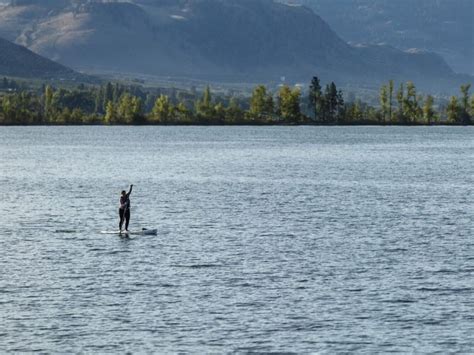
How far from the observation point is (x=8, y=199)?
12062 cm

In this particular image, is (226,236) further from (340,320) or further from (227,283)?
(340,320)

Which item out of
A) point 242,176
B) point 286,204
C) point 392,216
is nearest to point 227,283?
point 392,216

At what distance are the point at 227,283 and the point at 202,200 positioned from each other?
57.4 m

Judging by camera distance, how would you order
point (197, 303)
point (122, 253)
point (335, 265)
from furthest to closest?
1. point (122, 253)
2. point (335, 265)
3. point (197, 303)

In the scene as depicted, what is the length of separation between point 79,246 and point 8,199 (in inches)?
1738

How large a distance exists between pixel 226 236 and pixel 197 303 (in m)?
28.3

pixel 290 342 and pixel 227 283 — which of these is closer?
pixel 290 342

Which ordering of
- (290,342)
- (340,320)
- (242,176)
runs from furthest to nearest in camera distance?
(242,176) → (340,320) → (290,342)

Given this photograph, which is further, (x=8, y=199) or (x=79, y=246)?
(x=8, y=199)

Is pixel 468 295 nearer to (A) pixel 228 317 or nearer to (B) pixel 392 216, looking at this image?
(A) pixel 228 317

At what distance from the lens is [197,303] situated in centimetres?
5741

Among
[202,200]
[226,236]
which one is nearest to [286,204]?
[202,200]

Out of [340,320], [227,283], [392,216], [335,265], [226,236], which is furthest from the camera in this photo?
[392,216]

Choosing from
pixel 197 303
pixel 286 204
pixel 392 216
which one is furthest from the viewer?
Answer: pixel 286 204
